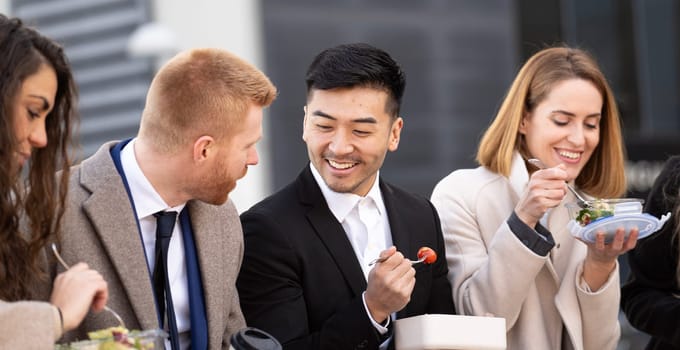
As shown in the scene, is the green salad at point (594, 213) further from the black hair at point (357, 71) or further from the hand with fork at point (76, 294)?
the hand with fork at point (76, 294)

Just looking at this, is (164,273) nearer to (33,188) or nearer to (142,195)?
(142,195)

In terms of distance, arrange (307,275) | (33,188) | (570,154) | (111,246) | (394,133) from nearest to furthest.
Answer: (33,188) → (111,246) → (307,275) → (394,133) → (570,154)

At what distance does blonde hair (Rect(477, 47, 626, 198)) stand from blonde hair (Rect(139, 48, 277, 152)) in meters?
1.23

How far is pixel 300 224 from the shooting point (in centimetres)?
425

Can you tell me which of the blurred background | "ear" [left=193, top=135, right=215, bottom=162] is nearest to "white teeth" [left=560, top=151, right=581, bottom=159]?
"ear" [left=193, top=135, right=215, bottom=162]

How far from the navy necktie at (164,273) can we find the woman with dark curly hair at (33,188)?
0.35 metres

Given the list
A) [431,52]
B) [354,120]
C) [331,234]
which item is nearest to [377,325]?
[331,234]

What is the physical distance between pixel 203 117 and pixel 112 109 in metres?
11.7

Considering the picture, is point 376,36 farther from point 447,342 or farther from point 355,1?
point 447,342

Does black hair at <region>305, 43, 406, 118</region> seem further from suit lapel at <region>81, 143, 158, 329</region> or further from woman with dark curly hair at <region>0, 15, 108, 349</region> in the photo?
woman with dark curly hair at <region>0, 15, 108, 349</region>

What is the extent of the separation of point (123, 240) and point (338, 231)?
33.7 inches

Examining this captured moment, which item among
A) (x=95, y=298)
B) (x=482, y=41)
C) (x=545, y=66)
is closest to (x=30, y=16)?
(x=482, y=41)

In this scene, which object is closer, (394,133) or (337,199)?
(337,199)

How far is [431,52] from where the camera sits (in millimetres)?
14234
